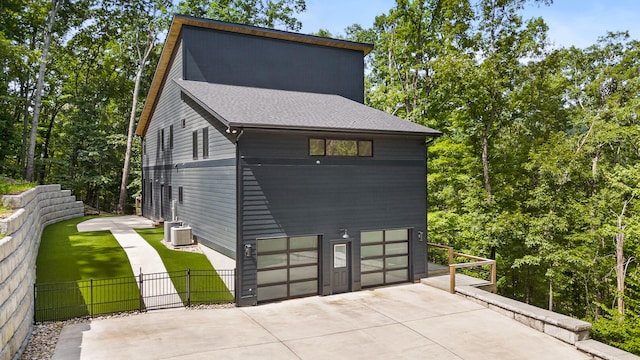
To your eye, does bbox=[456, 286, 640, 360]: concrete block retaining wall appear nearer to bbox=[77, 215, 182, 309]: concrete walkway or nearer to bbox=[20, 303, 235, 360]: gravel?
bbox=[77, 215, 182, 309]: concrete walkway

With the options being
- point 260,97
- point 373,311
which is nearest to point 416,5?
point 260,97

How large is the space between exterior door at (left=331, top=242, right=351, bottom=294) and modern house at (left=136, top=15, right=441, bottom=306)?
39mm

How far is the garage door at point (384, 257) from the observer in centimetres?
1747

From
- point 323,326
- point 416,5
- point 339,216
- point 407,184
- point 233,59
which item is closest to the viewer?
point 323,326

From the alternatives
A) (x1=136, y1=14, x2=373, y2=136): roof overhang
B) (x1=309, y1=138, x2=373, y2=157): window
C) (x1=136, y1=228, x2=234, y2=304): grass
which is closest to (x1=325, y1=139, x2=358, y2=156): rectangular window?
(x1=309, y1=138, x2=373, y2=157): window

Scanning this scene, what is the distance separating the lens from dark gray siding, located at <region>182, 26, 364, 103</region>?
72.6 ft

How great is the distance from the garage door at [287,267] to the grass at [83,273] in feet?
14.1

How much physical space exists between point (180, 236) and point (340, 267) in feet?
25.2

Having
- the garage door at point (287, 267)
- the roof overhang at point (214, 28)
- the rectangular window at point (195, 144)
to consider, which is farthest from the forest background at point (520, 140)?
the garage door at point (287, 267)

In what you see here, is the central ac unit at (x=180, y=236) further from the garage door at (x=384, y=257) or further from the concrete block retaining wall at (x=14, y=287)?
the garage door at (x=384, y=257)

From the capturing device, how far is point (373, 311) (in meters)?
14.5

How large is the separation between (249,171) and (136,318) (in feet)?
19.2

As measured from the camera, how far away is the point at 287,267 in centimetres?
1600

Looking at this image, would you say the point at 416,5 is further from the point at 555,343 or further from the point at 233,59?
the point at 555,343
